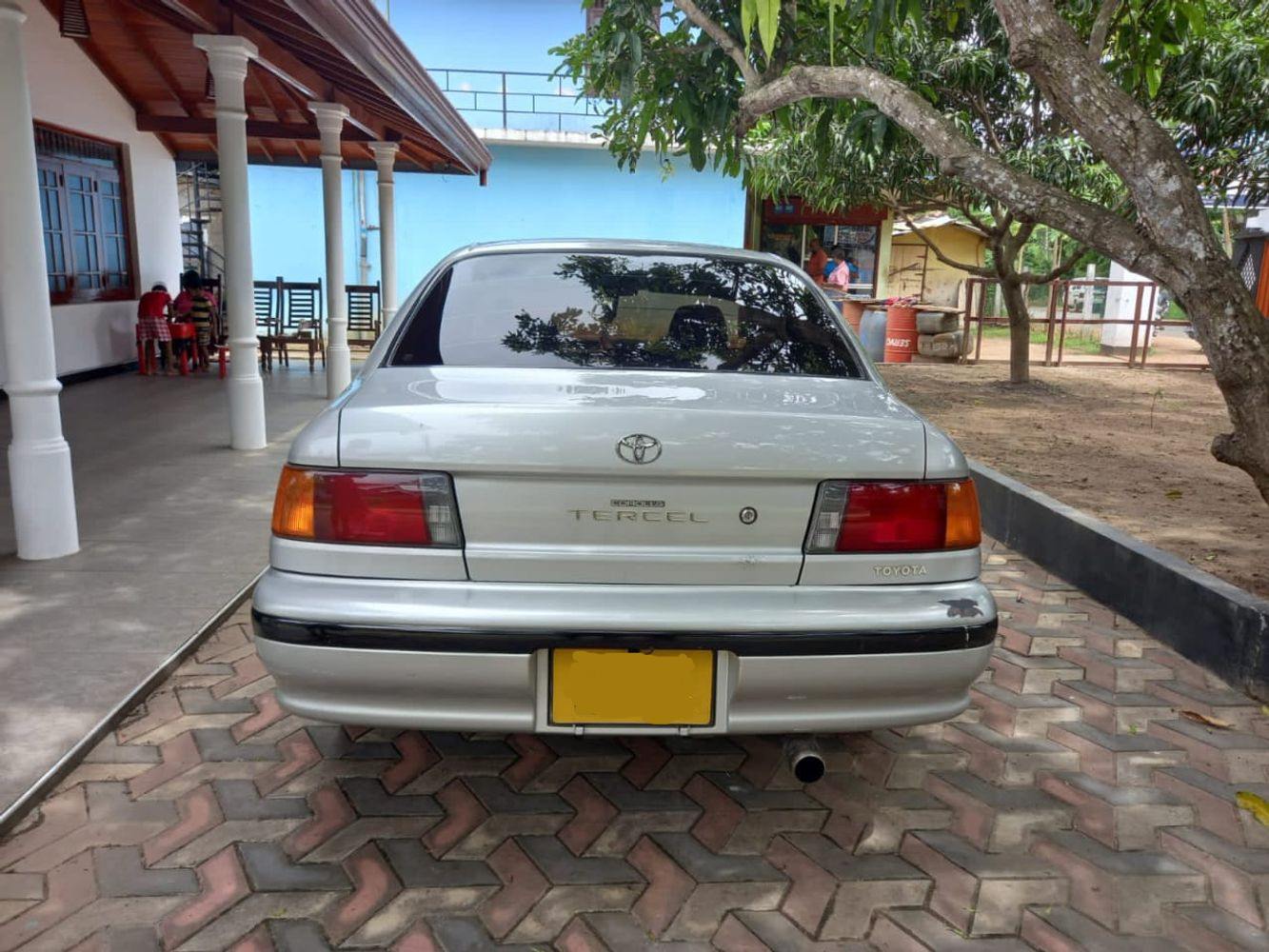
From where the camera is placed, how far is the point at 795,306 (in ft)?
10.4

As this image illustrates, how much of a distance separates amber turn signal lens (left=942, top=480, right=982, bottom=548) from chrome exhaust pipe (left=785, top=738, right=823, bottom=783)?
63cm

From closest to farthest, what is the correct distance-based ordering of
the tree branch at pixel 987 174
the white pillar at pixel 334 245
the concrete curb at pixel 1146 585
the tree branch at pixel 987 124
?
the concrete curb at pixel 1146 585, the tree branch at pixel 987 174, the white pillar at pixel 334 245, the tree branch at pixel 987 124

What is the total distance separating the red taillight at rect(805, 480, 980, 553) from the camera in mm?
2281

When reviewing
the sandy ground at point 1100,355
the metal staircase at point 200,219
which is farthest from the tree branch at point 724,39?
the metal staircase at point 200,219

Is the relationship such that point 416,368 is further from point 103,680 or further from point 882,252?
point 882,252

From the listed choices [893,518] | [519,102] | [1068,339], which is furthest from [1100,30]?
[1068,339]

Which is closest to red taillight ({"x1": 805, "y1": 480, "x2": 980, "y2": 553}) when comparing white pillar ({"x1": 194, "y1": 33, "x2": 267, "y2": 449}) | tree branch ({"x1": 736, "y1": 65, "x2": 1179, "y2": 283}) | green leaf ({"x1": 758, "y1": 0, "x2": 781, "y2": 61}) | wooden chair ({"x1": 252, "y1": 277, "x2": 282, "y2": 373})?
green leaf ({"x1": 758, "y1": 0, "x2": 781, "y2": 61})

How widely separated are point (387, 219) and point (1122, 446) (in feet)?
28.6

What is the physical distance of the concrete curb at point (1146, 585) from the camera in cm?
346

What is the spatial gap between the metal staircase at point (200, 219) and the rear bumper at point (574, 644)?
1492 cm

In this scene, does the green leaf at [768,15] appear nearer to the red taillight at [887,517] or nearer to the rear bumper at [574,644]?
the red taillight at [887,517]

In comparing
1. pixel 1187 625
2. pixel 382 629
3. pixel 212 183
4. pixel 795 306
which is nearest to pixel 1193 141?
pixel 1187 625

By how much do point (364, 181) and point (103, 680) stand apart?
1742cm

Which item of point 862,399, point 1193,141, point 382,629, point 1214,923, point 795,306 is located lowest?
point 1214,923
